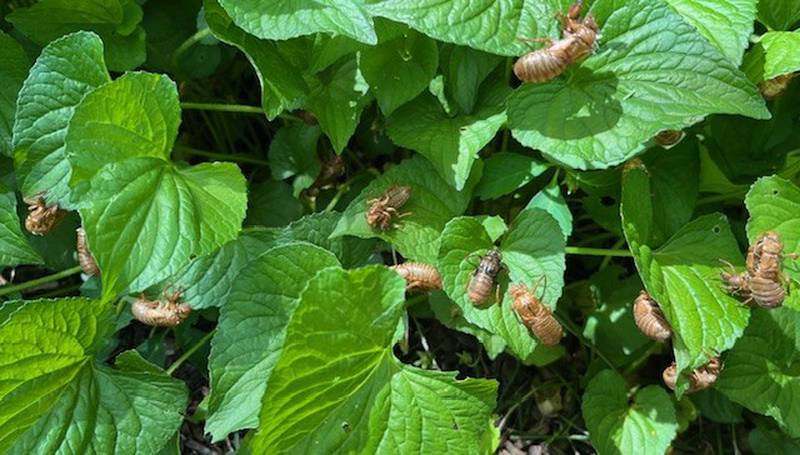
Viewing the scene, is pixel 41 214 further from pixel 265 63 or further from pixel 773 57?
pixel 773 57

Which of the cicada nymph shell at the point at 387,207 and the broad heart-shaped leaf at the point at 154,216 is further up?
the broad heart-shaped leaf at the point at 154,216

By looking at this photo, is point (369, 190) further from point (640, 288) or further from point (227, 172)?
point (640, 288)

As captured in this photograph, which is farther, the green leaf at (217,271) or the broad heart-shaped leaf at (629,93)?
the green leaf at (217,271)

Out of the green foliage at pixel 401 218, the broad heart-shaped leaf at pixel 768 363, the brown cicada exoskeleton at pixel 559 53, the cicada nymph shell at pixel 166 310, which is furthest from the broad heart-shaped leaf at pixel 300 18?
the broad heart-shaped leaf at pixel 768 363

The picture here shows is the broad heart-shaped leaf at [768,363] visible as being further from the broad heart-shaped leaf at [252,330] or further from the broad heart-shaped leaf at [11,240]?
the broad heart-shaped leaf at [11,240]

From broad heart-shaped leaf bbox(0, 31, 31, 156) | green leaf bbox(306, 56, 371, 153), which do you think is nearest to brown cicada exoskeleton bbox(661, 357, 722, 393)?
green leaf bbox(306, 56, 371, 153)

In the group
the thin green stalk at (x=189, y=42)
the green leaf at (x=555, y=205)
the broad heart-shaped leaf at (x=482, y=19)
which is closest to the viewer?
the broad heart-shaped leaf at (x=482, y=19)
